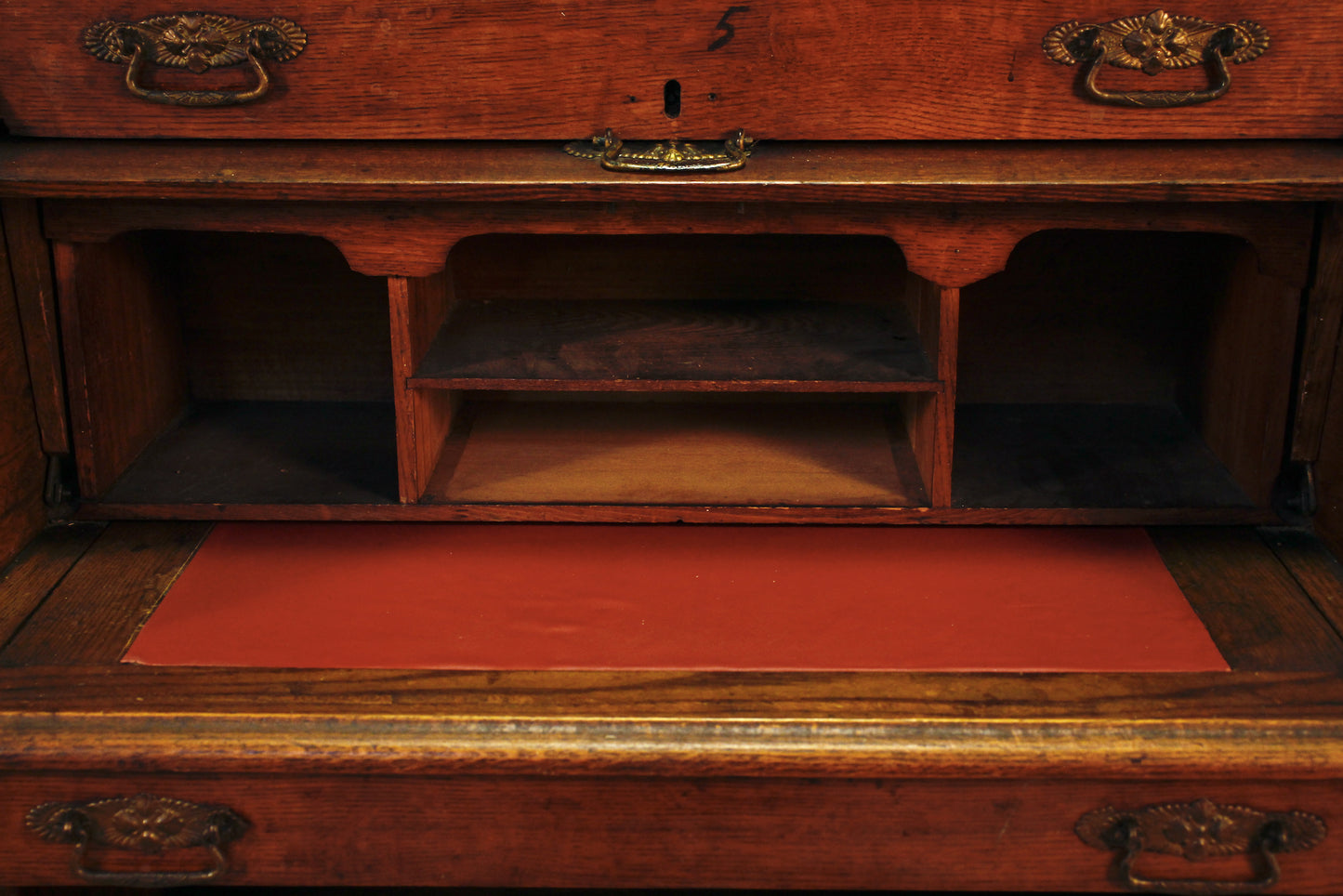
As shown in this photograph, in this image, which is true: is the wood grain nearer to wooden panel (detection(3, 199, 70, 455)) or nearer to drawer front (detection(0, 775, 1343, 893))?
wooden panel (detection(3, 199, 70, 455))

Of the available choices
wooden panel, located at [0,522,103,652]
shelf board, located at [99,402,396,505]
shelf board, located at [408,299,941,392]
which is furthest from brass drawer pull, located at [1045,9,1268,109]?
wooden panel, located at [0,522,103,652]

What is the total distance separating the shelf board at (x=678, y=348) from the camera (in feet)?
5.13

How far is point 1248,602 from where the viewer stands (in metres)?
1.47

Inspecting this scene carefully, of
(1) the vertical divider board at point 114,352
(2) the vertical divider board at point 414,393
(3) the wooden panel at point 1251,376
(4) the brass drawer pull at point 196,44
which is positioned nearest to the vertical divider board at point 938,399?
(3) the wooden panel at point 1251,376

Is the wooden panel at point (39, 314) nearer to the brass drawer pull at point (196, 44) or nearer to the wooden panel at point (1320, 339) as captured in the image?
the brass drawer pull at point (196, 44)

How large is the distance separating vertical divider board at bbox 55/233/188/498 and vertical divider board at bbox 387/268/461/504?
0.38 metres

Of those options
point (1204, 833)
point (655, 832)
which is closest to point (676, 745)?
point (655, 832)

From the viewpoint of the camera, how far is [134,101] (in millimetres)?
1462

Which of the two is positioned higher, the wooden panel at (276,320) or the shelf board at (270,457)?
the wooden panel at (276,320)

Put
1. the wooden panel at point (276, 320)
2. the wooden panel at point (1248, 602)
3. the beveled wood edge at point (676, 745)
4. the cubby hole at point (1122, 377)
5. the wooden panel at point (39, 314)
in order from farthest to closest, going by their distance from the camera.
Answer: the wooden panel at point (276, 320) → the cubby hole at point (1122, 377) → the wooden panel at point (39, 314) → the wooden panel at point (1248, 602) → the beveled wood edge at point (676, 745)

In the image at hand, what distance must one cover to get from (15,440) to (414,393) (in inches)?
19.4

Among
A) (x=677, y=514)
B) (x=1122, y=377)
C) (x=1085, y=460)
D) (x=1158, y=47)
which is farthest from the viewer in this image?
Answer: (x=1122, y=377)

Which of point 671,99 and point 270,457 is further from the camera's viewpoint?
point 270,457

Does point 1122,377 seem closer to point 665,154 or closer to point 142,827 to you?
point 665,154
